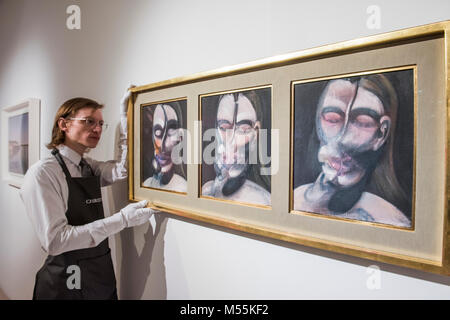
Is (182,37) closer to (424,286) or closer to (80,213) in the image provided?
(80,213)

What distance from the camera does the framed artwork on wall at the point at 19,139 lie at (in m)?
2.11

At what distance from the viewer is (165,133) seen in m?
1.14

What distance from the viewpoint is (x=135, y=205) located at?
119 cm

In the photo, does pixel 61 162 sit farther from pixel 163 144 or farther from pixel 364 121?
pixel 364 121

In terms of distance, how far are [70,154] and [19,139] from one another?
1407 mm

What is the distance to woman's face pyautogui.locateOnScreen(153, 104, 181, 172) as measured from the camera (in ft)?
3.60

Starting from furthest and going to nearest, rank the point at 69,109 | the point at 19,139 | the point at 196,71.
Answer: the point at 19,139 → the point at 69,109 → the point at 196,71

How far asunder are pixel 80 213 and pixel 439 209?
126 centimetres

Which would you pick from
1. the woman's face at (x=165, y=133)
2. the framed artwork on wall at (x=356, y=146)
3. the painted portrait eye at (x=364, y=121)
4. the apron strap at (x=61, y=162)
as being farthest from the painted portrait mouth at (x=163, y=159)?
the painted portrait eye at (x=364, y=121)

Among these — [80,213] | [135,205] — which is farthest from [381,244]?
[80,213]

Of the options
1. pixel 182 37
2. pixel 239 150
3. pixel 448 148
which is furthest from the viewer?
pixel 182 37

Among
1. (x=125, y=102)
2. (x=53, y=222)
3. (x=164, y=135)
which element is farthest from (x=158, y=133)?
(x=53, y=222)

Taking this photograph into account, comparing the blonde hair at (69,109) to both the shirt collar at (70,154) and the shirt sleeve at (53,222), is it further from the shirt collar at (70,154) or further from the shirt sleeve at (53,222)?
the shirt sleeve at (53,222)

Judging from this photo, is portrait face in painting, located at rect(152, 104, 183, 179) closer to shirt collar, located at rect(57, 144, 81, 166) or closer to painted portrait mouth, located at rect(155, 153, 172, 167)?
painted portrait mouth, located at rect(155, 153, 172, 167)
